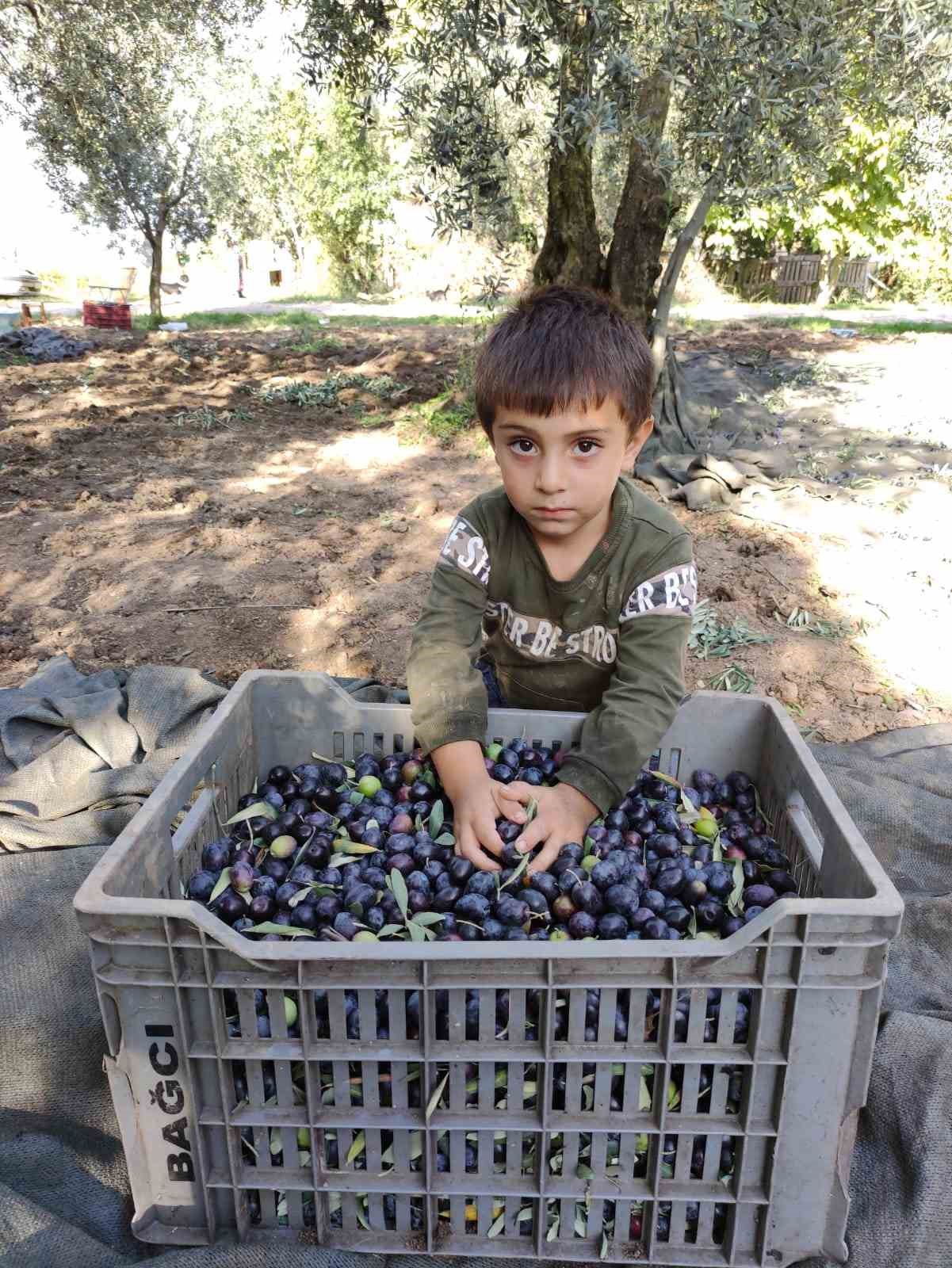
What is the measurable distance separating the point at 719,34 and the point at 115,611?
4.17m

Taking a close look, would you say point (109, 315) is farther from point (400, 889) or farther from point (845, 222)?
point (845, 222)

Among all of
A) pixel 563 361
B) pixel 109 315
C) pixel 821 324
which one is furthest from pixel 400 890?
pixel 821 324

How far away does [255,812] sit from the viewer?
2283mm

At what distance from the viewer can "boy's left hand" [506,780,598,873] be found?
207 cm

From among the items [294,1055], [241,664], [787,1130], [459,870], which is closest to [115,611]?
[241,664]

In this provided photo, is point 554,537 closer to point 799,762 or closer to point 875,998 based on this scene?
point 799,762

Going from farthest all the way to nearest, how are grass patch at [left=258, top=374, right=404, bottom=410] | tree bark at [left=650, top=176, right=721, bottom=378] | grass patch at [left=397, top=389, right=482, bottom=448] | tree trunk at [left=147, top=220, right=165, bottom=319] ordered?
tree trunk at [left=147, top=220, right=165, bottom=319], grass patch at [left=258, top=374, right=404, bottom=410], grass patch at [left=397, top=389, right=482, bottom=448], tree bark at [left=650, top=176, right=721, bottom=378]

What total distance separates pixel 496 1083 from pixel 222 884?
0.74 meters

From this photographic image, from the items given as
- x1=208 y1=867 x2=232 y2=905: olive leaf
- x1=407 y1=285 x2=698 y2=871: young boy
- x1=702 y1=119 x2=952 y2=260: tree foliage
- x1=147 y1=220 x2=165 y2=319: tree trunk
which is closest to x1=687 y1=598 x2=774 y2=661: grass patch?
x1=407 y1=285 x2=698 y2=871: young boy

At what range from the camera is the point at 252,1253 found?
1669 mm

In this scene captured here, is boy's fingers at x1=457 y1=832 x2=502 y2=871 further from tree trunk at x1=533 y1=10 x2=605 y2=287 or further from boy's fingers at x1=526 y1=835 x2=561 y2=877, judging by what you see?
tree trunk at x1=533 y1=10 x2=605 y2=287

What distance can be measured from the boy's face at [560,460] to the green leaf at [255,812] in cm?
98

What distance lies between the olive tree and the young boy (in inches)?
104

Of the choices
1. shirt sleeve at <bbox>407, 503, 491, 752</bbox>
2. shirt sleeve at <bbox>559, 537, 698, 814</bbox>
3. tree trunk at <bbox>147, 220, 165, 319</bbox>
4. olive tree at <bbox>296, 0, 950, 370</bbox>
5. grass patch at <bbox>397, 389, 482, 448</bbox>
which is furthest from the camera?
tree trunk at <bbox>147, 220, 165, 319</bbox>
